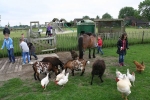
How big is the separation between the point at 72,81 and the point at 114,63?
3.48 metres

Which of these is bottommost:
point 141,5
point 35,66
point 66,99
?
point 66,99

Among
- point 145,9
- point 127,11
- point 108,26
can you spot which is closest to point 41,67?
point 108,26

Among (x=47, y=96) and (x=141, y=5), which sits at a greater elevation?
(x=141, y=5)

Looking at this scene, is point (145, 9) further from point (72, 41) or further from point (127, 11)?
point (72, 41)

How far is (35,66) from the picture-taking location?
6.55 meters

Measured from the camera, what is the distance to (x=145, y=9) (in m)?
76.7

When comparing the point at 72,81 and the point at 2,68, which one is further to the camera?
the point at 2,68

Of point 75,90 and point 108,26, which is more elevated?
point 108,26

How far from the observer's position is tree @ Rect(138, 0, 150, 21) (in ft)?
249

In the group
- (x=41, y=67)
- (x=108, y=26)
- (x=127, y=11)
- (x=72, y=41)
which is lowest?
(x=41, y=67)

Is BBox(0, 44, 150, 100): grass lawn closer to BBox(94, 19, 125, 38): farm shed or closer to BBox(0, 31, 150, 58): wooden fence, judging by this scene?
BBox(0, 31, 150, 58): wooden fence

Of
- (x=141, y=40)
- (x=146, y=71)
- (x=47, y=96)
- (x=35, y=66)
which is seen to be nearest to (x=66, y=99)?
(x=47, y=96)

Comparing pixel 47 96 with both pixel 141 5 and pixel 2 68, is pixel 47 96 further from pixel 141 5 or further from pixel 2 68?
pixel 141 5

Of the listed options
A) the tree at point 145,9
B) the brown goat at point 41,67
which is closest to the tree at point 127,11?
the tree at point 145,9
